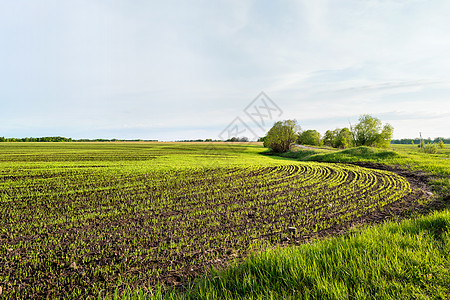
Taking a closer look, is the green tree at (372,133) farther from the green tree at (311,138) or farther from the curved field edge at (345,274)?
the curved field edge at (345,274)

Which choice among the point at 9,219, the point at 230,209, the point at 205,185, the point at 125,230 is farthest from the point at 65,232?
the point at 205,185

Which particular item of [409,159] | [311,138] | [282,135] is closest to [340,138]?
[311,138]

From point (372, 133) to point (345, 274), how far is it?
2035 inches

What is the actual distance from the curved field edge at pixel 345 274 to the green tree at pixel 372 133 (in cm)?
4925

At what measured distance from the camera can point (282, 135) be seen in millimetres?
46531

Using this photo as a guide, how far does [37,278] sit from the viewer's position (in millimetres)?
4012

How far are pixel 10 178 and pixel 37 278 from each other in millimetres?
14551

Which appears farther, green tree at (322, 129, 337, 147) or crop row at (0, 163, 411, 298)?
green tree at (322, 129, 337, 147)

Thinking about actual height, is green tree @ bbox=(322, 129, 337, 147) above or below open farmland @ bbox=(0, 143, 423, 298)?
above

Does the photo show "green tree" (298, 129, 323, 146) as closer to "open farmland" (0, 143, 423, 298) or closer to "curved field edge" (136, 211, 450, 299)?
"open farmland" (0, 143, 423, 298)

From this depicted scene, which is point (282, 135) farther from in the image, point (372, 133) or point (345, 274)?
point (345, 274)

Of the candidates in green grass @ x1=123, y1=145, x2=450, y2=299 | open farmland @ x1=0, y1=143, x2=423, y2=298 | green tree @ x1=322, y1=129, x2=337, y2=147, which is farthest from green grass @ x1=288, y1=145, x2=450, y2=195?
green tree @ x1=322, y1=129, x2=337, y2=147

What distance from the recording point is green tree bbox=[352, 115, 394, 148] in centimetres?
4356

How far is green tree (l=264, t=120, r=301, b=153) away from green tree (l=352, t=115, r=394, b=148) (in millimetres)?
13930
